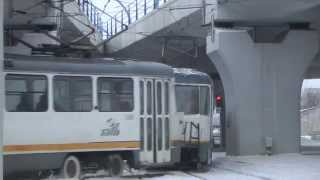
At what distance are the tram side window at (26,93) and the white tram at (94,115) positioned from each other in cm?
2

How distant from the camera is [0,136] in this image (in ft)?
32.1

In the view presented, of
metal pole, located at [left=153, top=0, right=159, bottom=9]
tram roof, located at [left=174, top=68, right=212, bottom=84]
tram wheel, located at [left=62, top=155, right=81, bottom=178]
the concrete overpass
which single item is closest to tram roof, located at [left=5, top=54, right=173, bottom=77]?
tram roof, located at [left=174, top=68, right=212, bottom=84]

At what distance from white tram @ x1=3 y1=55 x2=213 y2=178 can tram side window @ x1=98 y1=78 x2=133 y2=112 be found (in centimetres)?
3

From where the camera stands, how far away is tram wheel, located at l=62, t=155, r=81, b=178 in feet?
56.5

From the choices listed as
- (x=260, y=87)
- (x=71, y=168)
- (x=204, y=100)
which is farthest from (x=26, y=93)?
(x=260, y=87)

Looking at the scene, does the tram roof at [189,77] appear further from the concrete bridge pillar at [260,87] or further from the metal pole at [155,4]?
the metal pole at [155,4]

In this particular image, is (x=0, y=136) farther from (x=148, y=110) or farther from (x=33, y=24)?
(x=33, y=24)

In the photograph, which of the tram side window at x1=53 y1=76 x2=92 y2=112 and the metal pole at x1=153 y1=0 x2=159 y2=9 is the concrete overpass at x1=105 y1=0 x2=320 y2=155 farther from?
the tram side window at x1=53 y1=76 x2=92 y2=112

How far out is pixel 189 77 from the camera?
20172 millimetres

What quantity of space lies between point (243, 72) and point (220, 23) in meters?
2.09

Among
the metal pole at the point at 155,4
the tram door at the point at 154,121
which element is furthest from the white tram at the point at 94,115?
the metal pole at the point at 155,4

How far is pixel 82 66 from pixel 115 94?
1.15 meters

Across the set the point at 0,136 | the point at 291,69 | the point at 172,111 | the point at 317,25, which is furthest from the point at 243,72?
the point at 0,136

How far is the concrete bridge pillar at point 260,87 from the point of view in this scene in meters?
26.7
